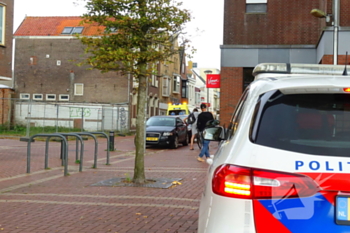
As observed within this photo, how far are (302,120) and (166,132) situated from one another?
1991cm

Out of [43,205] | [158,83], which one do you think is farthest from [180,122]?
[158,83]

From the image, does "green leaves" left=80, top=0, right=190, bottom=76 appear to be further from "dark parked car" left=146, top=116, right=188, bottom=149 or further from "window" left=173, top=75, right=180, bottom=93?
"window" left=173, top=75, right=180, bottom=93

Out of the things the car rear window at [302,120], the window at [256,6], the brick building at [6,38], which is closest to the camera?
the car rear window at [302,120]

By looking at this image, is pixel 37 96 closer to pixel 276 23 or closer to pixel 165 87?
pixel 165 87

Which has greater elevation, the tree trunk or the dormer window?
the dormer window

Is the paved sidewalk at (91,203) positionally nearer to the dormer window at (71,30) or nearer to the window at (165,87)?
the dormer window at (71,30)

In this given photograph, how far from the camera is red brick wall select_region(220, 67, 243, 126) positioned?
77.7ft

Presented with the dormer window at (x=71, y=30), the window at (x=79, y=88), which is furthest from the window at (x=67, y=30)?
the window at (x=79, y=88)

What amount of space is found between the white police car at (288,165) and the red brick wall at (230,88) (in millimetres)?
20555

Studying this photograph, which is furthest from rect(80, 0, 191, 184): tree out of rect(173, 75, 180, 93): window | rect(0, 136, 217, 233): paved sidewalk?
rect(173, 75, 180, 93): window

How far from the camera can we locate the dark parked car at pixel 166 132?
2259cm

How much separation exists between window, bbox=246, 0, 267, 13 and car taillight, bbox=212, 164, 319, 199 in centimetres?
2205

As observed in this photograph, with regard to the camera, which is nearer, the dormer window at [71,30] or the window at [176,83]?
the dormer window at [71,30]

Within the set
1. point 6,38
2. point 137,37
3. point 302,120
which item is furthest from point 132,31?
point 6,38
